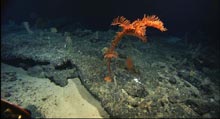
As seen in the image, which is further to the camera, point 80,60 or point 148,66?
point 148,66

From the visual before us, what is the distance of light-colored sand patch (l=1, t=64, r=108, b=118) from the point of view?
5.10 metres

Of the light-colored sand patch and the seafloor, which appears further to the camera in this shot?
the seafloor

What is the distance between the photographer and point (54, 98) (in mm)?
5504

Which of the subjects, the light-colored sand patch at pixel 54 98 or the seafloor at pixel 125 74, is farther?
the seafloor at pixel 125 74

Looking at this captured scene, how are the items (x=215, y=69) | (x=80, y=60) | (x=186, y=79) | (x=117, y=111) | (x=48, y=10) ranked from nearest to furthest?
1. (x=117, y=111)
2. (x=80, y=60)
3. (x=186, y=79)
4. (x=215, y=69)
5. (x=48, y=10)

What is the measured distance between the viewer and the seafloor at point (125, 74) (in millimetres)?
5367

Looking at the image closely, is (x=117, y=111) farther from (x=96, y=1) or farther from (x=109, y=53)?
(x=96, y=1)

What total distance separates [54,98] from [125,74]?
2.18 metres

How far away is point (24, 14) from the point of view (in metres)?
19.7

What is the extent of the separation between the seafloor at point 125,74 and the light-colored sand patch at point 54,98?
5cm

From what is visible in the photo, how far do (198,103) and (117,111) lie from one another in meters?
2.22

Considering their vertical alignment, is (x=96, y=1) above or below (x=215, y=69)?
above

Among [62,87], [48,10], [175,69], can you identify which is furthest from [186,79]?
[48,10]

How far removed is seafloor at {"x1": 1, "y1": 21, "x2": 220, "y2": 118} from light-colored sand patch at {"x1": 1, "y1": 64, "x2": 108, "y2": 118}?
0.05 metres
